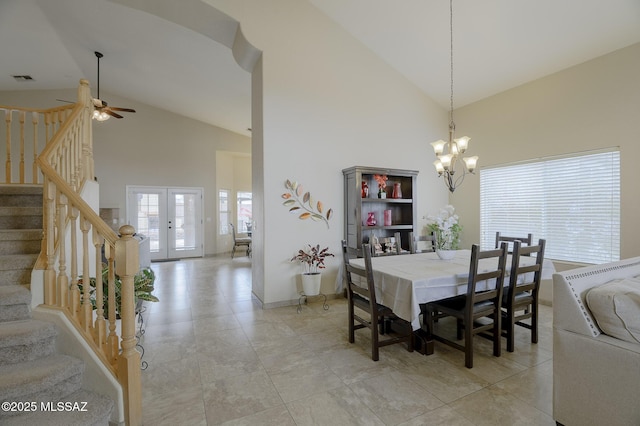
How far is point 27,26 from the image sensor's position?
15.7 ft

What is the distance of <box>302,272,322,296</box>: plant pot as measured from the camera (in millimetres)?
4066

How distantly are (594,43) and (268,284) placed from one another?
4866mm

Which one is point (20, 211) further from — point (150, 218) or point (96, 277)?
point (150, 218)

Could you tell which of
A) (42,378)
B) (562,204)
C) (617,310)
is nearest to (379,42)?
(562,204)

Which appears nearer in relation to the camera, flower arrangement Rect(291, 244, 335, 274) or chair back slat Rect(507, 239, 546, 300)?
chair back slat Rect(507, 239, 546, 300)

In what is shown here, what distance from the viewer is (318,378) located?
2.34m

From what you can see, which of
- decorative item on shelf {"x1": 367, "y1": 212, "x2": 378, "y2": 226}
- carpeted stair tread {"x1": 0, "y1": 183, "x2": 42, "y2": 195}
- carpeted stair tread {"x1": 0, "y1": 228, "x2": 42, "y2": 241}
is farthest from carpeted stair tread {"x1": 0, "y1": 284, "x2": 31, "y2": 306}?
decorative item on shelf {"x1": 367, "y1": 212, "x2": 378, "y2": 226}

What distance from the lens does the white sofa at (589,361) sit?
1.43m

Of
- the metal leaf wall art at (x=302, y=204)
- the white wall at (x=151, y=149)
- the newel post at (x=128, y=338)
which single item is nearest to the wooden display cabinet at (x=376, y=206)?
the metal leaf wall art at (x=302, y=204)

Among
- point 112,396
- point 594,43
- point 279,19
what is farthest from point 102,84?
point 594,43

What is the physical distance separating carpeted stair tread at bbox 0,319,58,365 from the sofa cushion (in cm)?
313

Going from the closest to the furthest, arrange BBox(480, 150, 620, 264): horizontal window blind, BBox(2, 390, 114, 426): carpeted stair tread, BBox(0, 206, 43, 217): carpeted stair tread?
BBox(2, 390, 114, 426): carpeted stair tread, BBox(0, 206, 43, 217): carpeted stair tread, BBox(480, 150, 620, 264): horizontal window blind

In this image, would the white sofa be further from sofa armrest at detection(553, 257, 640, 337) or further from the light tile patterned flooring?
the light tile patterned flooring

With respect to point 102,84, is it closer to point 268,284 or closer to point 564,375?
point 268,284
